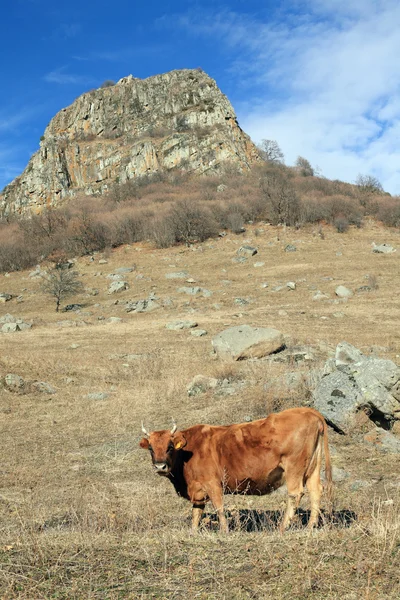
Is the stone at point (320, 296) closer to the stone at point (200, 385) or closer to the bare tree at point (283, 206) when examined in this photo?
the stone at point (200, 385)

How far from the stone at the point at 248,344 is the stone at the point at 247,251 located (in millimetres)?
22530

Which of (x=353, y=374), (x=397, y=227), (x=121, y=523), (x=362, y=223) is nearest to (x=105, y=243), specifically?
(x=362, y=223)

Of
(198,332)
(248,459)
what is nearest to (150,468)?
(248,459)

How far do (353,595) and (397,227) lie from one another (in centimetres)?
4846

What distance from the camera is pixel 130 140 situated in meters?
83.0

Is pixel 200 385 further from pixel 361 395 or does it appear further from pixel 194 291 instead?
pixel 194 291

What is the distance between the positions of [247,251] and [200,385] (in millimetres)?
27483

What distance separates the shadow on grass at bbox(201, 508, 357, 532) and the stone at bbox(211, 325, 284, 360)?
9620 millimetres

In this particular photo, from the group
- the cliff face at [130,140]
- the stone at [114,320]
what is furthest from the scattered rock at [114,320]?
the cliff face at [130,140]

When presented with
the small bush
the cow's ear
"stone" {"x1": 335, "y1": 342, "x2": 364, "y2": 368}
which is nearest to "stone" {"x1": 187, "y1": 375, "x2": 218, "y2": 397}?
"stone" {"x1": 335, "y1": 342, "x2": 364, "y2": 368}

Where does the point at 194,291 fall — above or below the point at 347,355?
above

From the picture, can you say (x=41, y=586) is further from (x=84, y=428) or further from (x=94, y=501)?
(x=84, y=428)

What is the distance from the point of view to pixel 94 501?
667 centimetres

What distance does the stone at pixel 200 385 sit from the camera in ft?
40.2
